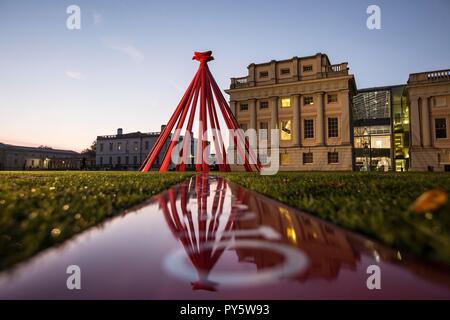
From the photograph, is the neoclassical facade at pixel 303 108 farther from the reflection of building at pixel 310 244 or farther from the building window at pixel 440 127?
the reflection of building at pixel 310 244

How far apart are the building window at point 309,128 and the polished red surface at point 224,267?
28606mm

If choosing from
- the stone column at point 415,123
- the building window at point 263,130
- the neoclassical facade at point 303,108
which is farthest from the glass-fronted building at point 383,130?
the building window at point 263,130

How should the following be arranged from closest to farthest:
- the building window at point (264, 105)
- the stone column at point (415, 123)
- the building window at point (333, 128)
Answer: the stone column at point (415, 123) → the building window at point (333, 128) → the building window at point (264, 105)

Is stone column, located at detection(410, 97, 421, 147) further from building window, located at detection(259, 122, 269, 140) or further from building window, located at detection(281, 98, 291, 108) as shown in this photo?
building window, located at detection(259, 122, 269, 140)

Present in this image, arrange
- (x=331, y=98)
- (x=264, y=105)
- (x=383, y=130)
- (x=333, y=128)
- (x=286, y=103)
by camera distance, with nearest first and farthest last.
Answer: (x=333, y=128), (x=331, y=98), (x=286, y=103), (x=264, y=105), (x=383, y=130)

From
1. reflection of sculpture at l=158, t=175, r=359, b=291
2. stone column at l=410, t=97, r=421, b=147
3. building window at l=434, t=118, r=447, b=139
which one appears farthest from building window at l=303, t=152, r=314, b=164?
reflection of sculpture at l=158, t=175, r=359, b=291

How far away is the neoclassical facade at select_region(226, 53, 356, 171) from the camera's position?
2734cm

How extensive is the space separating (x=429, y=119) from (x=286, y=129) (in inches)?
606

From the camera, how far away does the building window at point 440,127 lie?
2639cm

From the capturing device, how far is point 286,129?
1181 inches

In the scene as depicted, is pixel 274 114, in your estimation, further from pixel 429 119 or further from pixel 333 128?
pixel 429 119

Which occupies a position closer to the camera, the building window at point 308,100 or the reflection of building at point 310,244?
the reflection of building at point 310,244

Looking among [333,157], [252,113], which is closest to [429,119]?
[333,157]
